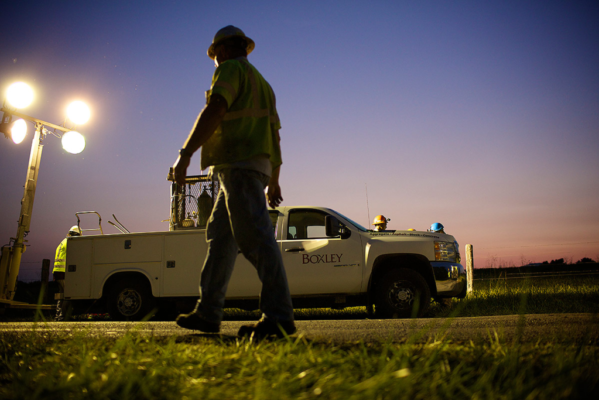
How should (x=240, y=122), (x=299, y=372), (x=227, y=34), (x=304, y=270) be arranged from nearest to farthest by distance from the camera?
(x=299, y=372) < (x=240, y=122) < (x=227, y=34) < (x=304, y=270)

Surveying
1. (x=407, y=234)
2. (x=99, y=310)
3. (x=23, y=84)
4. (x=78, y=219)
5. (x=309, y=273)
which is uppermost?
(x=23, y=84)

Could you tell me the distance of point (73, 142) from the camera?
11414 mm

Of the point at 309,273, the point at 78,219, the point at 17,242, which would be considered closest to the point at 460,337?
the point at 309,273

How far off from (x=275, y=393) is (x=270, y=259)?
4.27 ft

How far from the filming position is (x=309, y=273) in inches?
257

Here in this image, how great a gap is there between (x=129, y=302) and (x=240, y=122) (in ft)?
17.9

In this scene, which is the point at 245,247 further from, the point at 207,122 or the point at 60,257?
the point at 60,257

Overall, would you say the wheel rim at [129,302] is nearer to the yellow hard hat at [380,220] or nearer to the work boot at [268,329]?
the work boot at [268,329]

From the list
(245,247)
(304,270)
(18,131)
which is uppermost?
(18,131)

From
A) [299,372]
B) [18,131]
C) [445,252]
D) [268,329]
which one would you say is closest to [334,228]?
[445,252]

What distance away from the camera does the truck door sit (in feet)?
21.4

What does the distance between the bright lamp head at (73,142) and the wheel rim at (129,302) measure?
615 centimetres

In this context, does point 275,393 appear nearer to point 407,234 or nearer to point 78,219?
point 407,234

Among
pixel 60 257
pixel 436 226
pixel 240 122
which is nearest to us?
pixel 240 122
